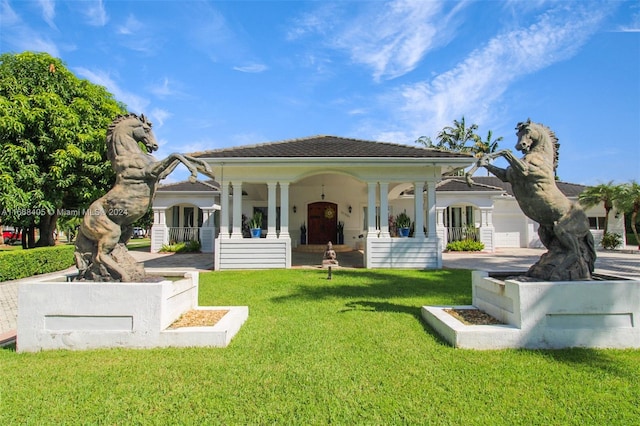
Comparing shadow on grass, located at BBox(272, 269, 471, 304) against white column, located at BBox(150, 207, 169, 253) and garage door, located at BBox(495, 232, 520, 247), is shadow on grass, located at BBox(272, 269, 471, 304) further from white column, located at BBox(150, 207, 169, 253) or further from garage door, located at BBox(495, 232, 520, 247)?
white column, located at BBox(150, 207, 169, 253)

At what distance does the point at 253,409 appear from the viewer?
7.79ft

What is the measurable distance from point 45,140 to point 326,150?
9694 millimetres

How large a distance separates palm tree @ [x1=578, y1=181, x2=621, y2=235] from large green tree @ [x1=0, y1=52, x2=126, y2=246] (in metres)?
25.6

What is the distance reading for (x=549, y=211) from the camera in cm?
404

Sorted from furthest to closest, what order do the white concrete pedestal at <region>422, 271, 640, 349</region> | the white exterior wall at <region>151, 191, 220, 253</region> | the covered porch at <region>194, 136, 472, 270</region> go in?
1. the white exterior wall at <region>151, 191, 220, 253</region>
2. the covered porch at <region>194, 136, 472, 270</region>
3. the white concrete pedestal at <region>422, 271, 640, 349</region>

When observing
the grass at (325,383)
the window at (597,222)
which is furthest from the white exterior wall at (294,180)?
the window at (597,222)

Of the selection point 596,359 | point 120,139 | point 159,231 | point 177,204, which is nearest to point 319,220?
point 177,204

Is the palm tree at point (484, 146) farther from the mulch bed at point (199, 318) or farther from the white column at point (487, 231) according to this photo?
the mulch bed at point (199, 318)

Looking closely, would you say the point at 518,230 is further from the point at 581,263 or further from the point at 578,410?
the point at 578,410

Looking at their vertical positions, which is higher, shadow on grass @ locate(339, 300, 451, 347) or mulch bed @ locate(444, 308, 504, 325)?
mulch bed @ locate(444, 308, 504, 325)

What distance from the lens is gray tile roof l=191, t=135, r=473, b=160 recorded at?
1055 cm

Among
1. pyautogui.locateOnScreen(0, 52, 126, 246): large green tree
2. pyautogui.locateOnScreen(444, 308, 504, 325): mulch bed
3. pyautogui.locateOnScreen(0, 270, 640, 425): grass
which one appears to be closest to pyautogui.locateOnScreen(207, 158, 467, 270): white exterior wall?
pyautogui.locateOnScreen(0, 52, 126, 246): large green tree

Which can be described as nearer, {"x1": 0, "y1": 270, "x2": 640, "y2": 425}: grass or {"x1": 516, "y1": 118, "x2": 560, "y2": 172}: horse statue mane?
{"x1": 0, "y1": 270, "x2": 640, "y2": 425}: grass

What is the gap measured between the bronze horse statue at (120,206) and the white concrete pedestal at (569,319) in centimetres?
405
